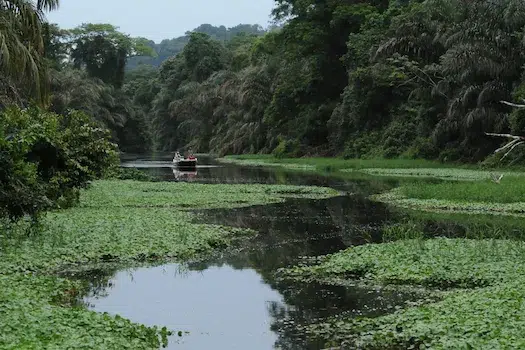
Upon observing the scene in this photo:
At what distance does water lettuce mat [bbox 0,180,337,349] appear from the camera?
945 cm

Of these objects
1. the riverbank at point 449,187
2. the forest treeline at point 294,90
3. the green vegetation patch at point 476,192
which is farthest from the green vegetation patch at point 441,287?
the green vegetation patch at point 476,192

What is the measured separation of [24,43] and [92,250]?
444 inches

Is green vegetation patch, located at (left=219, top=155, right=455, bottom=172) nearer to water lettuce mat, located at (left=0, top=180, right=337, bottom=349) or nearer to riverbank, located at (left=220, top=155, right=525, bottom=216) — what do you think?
riverbank, located at (left=220, top=155, right=525, bottom=216)

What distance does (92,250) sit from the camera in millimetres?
16328

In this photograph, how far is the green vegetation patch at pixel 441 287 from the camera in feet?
31.4

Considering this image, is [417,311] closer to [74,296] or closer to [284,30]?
[74,296]

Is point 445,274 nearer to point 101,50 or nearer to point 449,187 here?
point 449,187

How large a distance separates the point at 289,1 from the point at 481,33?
32.0 m

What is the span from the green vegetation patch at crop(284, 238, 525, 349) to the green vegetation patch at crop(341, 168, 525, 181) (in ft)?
67.2

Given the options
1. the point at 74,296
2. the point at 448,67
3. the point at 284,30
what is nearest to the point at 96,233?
the point at 74,296

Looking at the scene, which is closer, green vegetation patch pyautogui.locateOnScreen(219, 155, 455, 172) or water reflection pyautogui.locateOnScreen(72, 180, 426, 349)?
water reflection pyautogui.locateOnScreen(72, 180, 426, 349)

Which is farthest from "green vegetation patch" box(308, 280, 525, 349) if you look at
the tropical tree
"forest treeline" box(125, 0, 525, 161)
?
the tropical tree

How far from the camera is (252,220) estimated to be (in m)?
24.4

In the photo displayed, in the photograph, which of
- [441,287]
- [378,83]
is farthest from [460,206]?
[378,83]
